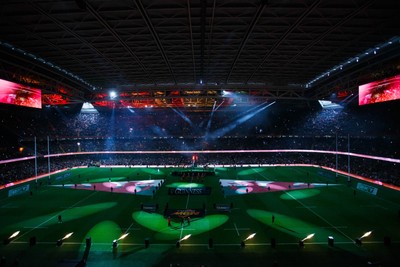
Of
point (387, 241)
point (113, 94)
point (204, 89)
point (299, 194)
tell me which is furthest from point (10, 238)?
point (299, 194)

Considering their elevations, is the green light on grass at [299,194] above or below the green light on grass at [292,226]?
below

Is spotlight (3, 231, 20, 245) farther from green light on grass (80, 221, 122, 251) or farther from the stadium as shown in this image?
green light on grass (80, 221, 122, 251)

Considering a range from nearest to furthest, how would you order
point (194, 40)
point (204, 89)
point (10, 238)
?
point (10, 238), point (194, 40), point (204, 89)

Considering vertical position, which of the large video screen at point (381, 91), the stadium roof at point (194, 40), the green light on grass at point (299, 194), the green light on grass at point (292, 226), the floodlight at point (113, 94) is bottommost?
the green light on grass at point (299, 194)

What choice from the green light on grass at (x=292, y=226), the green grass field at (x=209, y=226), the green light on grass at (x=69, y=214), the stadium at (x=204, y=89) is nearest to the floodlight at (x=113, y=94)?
the stadium at (x=204, y=89)

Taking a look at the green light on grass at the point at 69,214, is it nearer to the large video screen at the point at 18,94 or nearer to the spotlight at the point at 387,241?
the large video screen at the point at 18,94

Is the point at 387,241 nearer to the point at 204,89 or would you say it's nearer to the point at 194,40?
the point at 194,40

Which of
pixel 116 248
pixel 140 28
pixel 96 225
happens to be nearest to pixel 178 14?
pixel 140 28

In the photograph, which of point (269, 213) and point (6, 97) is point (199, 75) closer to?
point (269, 213)
